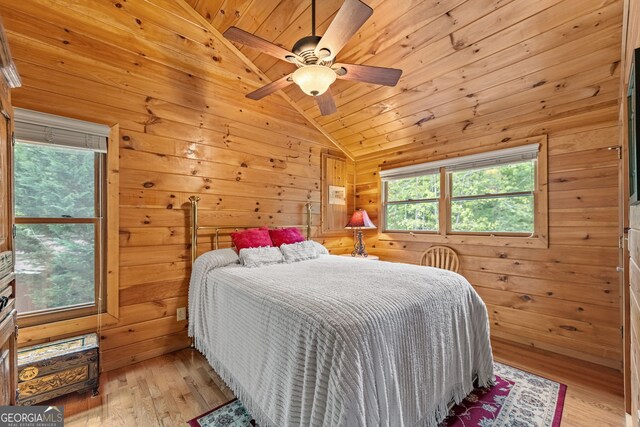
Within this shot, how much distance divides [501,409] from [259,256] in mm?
2096

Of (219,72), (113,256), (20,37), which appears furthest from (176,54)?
(113,256)

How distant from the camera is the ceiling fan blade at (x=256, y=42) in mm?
1732

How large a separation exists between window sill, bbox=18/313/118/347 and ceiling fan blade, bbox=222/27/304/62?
7.72ft

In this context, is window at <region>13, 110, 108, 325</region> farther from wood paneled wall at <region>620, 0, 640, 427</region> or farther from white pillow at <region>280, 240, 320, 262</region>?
wood paneled wall at <region>620, 0, 640, 427</region>

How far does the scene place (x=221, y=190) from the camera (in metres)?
2.94

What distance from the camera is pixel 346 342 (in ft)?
3.74

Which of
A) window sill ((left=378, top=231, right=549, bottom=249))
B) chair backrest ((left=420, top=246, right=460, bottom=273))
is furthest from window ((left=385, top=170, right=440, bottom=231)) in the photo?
chair backrest ((left=420, top=246, right=460, bottom=273))

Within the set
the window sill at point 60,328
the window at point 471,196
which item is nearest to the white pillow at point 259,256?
the window sill at point 60,328

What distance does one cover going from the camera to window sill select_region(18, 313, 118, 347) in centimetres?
194

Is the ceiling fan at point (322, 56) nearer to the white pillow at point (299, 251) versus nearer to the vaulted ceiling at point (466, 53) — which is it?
the vaulted ceiling at point (466, 53)

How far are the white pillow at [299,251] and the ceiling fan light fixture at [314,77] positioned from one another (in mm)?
1559

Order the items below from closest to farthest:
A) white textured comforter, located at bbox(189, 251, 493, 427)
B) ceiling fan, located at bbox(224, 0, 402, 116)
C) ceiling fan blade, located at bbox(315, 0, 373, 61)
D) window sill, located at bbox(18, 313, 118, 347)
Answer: white textured comforter, located at bbox(189, 251, 493, 427)
ceiling fan blade, located at bbox(315, 0, 373, 61)
ceiling fan, located at bbox(224, 0, 402, 116)
window sill, located at bbox(18, 313, 118, 347)

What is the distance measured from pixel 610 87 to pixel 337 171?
287 centimetres

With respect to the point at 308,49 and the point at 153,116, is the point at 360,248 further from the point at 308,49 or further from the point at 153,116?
the point at 153,116
